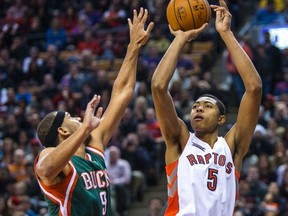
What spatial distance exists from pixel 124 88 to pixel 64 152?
152 cm

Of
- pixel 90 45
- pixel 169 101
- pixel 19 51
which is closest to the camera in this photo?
pixel 169 101

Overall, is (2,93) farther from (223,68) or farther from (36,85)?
(223,68)

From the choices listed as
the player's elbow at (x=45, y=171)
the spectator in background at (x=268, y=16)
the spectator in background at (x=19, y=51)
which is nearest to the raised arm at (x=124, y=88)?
the player's elbow at (x=45, y=171)

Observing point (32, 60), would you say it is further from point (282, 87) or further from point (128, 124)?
point (282, 87)

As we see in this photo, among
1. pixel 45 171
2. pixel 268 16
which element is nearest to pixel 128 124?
pixel 268 16

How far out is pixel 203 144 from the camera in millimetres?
7273

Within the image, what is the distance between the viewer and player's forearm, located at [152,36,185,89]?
276 inches

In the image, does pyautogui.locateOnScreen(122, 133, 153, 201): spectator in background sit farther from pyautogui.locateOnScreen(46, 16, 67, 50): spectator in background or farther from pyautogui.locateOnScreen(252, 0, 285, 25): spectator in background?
pyautogui.locateOnScreen(46, 16, 67, 50): spectator in background

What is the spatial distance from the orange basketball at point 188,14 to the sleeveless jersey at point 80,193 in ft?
4.83

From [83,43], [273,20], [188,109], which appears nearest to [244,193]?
[188,109]

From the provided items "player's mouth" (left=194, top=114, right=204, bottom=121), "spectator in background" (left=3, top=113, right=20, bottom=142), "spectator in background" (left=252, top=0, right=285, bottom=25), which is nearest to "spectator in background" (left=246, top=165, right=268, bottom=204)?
"spectator in background" (left=3, top=113, right=20, bottom=142)

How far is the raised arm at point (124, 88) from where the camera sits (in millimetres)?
7555

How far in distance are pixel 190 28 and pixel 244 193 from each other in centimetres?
689

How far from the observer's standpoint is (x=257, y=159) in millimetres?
14969
